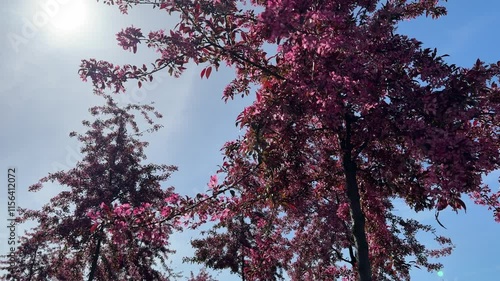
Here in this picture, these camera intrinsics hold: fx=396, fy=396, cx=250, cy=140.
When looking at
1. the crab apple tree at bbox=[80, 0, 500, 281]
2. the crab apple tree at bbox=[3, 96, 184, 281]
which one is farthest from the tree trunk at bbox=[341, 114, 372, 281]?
the crab apple tree at bbox=[3, 96, 184, 281]

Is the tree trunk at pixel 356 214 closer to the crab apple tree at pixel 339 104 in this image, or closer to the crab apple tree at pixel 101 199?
the crab apple tree at pixel 339 104

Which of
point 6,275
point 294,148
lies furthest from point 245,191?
point 6,275

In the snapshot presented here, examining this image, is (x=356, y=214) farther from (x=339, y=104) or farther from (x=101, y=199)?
(x=101, y=199)

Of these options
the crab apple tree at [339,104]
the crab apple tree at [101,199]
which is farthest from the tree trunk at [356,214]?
the crab apple tree at [101,199]

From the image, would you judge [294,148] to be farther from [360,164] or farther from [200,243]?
[200,243]

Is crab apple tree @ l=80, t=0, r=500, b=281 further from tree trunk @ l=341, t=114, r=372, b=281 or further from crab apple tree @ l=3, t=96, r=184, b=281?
crab apple tree @ l=3, t=96, r=184, b=281

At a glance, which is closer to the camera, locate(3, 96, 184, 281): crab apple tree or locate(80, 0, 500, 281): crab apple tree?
locate(80, 0, 500, 281): crab apple tree

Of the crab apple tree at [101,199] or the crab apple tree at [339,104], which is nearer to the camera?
the crab apple tree at [339,104]

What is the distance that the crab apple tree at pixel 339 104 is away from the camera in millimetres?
5098

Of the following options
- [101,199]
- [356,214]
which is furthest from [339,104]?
[101,199]

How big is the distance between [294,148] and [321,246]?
818 cm

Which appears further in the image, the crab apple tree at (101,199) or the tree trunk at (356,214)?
the crab apple tree at (101,199)

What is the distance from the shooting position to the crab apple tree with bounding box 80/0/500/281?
16.7 feet

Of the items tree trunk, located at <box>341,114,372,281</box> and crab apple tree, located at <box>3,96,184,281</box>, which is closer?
tree trunk, located at <box>341,114,372,281</box>
